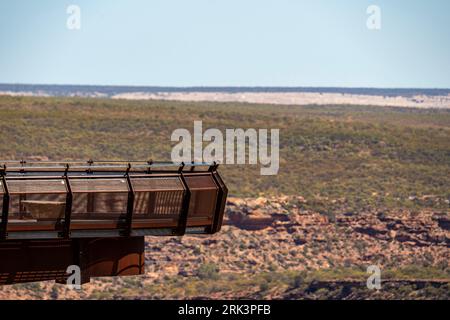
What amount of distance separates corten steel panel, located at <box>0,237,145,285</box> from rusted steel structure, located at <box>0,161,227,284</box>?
0.04 ft

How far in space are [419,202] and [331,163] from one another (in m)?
9.46

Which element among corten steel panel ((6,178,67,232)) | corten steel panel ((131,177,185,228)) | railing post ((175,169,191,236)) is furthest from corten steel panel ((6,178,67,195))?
railing post ((175,169,191,236))

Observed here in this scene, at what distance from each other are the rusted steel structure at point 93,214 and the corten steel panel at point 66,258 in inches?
0.5

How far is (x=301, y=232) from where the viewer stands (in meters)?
63.1

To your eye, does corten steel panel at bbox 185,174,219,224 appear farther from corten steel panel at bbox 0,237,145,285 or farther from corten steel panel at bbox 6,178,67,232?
corten steel panel at bbox 6,178,67,232

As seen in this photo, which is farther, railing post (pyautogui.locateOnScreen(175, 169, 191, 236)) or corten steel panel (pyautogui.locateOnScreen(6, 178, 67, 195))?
railing post (pyautogui.locateOnScreen(175, 169, 191, 236))

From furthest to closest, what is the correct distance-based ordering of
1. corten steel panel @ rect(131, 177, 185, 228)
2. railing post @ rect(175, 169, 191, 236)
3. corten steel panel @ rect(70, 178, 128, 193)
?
railing post @ rect(175, 169, 191, 236)
corten steel panel @ rect(131, 177, 185, 228)
corten steel panel @ rect(70, 178, 128, 193)

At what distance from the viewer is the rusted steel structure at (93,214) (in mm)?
15234

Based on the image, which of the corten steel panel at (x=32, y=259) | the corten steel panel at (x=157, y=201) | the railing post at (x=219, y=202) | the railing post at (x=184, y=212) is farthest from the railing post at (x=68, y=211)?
the railing post at (x=219, y=202)

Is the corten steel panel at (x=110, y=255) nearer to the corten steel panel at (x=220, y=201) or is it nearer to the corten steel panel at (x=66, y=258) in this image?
the corten steel panel at (x=66, y=258)

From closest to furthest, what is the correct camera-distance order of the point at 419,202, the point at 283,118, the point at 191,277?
the point at 191,277 → the point at 419,202 → the point at 283,118

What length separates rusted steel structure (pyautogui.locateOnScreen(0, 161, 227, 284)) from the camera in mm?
15234
